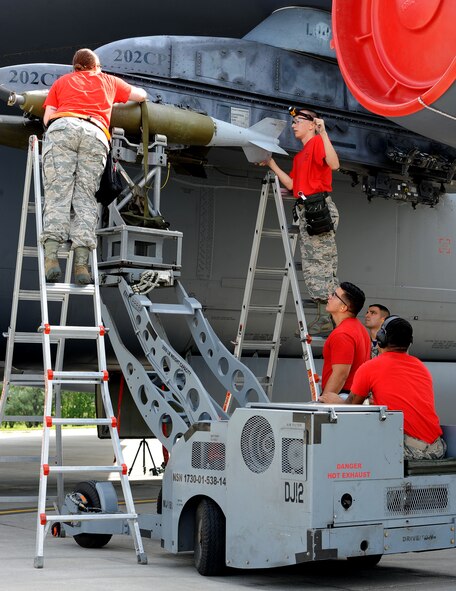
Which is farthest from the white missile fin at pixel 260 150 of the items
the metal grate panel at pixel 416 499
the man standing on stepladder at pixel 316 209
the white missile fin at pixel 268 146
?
the metal grate panel at pixel 416 499

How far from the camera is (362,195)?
1215 cm

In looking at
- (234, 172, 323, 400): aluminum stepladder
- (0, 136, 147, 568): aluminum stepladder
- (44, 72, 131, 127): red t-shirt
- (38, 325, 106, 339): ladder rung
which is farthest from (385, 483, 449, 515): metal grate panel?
(44, 72, 131, 127): red t-shirt

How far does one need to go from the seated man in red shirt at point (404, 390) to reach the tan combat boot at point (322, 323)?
95.2 inches

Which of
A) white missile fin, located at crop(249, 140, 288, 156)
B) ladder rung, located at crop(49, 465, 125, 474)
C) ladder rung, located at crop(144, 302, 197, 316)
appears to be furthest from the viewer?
white missile fin, located at crop(249, 140, 288, 156)

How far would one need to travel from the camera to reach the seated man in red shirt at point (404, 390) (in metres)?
A: 6.52

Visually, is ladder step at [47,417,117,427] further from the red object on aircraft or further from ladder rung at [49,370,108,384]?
the red object on aircraft

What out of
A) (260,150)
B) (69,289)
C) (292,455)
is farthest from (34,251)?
(292,455)

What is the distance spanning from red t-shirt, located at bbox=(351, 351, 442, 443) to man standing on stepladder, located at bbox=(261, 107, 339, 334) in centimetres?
251

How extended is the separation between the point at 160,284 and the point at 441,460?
3133 mm

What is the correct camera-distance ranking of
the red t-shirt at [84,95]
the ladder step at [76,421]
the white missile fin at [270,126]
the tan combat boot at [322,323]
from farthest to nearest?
the white missile fin at [270,126] → the tan combat boot at [322,323] → the red t-shirt at [84,95] → the ladder step at [76,421]

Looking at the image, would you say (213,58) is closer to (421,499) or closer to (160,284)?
(160,284)

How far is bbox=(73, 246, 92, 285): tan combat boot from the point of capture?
25.3ft

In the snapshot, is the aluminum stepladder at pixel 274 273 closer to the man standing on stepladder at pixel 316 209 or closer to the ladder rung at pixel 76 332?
the man standing on stepladder at pixel 316 209

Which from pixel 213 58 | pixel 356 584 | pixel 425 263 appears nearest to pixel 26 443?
pixel 425 263
